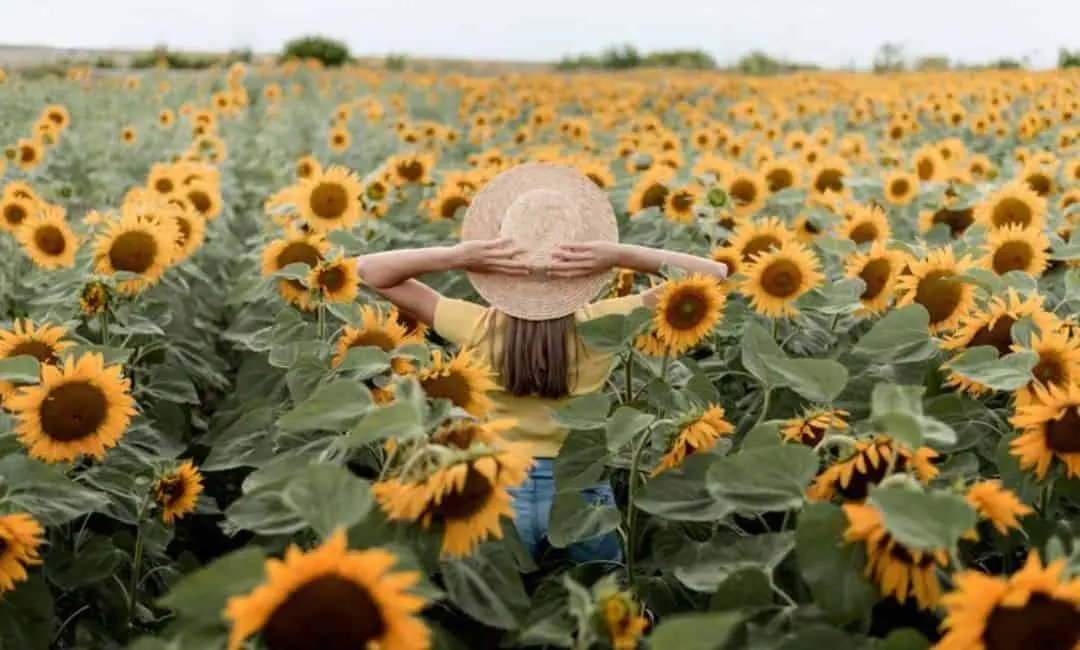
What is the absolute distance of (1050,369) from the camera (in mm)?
1972

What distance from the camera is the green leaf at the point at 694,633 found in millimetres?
1153

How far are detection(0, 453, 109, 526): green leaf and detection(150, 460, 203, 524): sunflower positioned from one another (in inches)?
16.0

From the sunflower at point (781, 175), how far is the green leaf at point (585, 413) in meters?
3.09

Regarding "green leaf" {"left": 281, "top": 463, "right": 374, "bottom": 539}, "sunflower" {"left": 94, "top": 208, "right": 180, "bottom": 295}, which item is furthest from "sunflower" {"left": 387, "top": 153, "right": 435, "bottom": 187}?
"green leaf" {"left": 281, "top": 463, "right": 374, "bottom": 539}

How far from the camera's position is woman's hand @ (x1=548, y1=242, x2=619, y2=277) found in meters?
2.40

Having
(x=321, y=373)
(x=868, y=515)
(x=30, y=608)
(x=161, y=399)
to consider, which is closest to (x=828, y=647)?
(x=868, y=515)

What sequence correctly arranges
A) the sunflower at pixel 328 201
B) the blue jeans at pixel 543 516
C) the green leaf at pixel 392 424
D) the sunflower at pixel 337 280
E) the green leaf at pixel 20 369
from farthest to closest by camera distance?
the sunflower at pixel 328 201, the sunflower at pixel 337 280, the blue jeans at pixel 543 516, the green leaf at pixel 20 369, the green leaf at pixel 392 424

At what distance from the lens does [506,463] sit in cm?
142

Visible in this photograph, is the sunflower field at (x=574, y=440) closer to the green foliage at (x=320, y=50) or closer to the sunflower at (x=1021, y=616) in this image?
the sunflower at (x=1021, y=616)

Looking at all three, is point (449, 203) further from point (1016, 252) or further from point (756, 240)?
point (1016, 252)

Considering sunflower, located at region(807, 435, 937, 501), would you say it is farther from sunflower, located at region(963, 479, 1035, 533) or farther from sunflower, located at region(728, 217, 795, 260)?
→ sunflower, located at region(728, 217, 795, 260)

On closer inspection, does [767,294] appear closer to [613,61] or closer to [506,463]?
[506,463]

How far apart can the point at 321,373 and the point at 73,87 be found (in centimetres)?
1315

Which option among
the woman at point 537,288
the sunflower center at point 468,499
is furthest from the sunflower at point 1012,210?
the sunflower center at point 468,499
